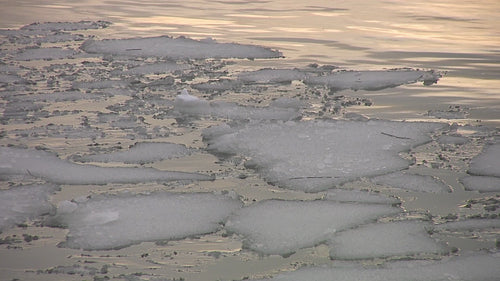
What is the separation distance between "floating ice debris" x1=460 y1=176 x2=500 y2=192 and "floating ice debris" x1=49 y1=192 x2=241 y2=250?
117 cm

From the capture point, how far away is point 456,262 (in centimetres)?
307

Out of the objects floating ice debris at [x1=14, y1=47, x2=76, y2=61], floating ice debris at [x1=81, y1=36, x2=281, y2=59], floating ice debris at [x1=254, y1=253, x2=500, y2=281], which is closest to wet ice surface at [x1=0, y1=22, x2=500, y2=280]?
floating ice debris at [x1=254, y1=253, x2=500, y2=281]

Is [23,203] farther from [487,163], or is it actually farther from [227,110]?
[487,163]

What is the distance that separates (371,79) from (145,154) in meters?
2.56

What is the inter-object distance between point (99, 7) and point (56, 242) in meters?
8.51

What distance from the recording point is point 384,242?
3.23 m

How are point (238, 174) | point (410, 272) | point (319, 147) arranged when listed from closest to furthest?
1. point (410, 272)
2. point (238, 174)
3. point (319, 147)

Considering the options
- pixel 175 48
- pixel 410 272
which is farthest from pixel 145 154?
pixel 175 48

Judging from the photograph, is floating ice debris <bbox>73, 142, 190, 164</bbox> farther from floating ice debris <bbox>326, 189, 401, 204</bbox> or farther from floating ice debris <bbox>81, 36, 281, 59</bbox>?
floating ice debris <bbox>81, 36, 281, 59</bbox>

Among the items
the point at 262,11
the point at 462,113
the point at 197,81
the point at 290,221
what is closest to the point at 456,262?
the point at 290,221

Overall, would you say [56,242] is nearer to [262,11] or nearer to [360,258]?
[360,258]

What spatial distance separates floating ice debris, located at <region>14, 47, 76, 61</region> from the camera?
715cm

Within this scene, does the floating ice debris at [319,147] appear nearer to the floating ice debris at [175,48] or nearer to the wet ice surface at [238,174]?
the wet ice surface at [238,174]

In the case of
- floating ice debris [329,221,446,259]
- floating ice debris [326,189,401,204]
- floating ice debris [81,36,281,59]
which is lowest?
floating ice debris [329,221,446,259]
